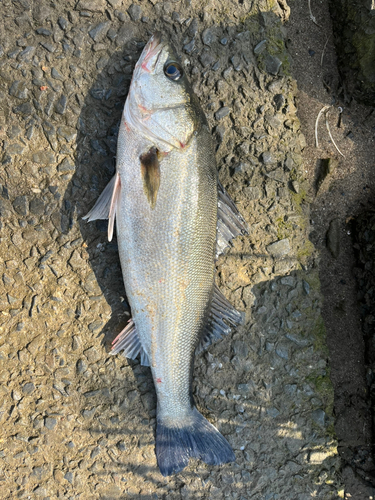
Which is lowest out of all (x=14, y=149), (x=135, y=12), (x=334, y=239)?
(x=334, y=239)

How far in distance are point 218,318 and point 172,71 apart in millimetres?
1935

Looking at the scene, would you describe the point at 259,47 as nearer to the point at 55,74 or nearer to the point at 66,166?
the point at 55,74

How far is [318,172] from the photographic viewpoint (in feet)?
11.7

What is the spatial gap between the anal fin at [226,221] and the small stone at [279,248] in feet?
1.28

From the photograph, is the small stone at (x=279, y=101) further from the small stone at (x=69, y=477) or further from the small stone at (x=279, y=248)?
the small stone at (x=69, y=477)

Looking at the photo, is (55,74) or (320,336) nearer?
(55,74)

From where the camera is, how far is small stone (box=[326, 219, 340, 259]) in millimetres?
3520

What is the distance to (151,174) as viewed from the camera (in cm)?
274

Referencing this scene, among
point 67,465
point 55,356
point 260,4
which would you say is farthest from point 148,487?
point 260,4

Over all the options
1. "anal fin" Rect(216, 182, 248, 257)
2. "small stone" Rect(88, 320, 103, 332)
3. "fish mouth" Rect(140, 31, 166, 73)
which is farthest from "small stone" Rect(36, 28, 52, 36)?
"small stone" Rect(88, 320, 103, 332)

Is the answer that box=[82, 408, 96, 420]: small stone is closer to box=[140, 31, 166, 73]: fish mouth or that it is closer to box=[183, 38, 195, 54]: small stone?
box=[140, 31, 166, 73]: fish mouth

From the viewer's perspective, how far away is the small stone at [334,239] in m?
3.52

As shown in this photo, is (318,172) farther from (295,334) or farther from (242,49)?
(295,334)

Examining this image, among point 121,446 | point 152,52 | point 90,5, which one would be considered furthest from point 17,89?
point 121,446
